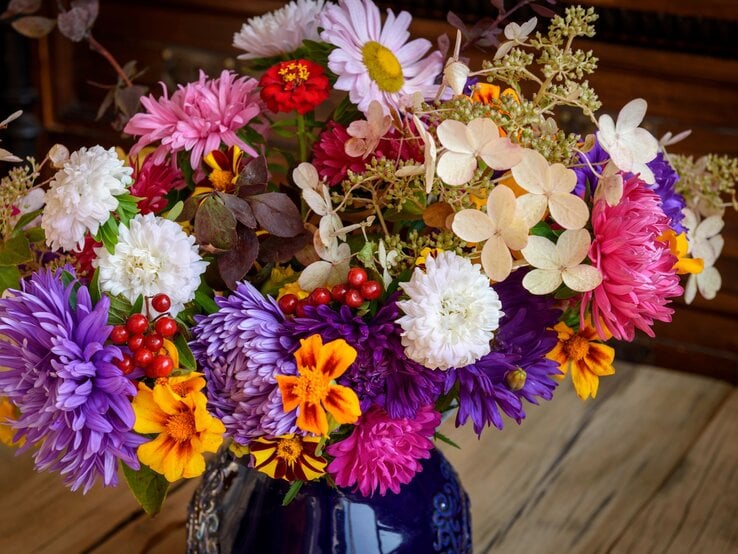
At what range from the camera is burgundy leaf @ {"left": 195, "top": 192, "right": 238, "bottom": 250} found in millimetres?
546

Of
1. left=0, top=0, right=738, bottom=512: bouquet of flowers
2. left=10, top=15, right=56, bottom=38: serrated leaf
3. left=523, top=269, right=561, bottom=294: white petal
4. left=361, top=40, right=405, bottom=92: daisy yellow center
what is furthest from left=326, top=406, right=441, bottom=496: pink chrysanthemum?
left=10, top=15, right=56, bottom=38: serrated leaf

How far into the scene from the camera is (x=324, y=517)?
647mm

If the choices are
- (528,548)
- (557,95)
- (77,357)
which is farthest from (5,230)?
(528,548)

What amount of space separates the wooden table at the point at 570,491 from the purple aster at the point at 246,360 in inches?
12.4

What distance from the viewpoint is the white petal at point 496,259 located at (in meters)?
0.52

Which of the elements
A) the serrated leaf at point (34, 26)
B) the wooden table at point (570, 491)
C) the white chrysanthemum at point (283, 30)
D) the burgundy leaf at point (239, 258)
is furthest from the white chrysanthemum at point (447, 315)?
the serrated leaf at point (34, 26)

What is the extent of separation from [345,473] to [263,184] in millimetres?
182

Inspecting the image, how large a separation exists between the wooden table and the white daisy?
415 mm

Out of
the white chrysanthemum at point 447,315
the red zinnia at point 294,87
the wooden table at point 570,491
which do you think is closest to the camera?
the white chrysanthemum at point 447,315

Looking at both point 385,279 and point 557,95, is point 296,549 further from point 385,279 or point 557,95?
point 557,95

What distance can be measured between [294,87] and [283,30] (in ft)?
0.24

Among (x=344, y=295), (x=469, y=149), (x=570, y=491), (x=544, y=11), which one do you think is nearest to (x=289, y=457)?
(x=344, y=295)

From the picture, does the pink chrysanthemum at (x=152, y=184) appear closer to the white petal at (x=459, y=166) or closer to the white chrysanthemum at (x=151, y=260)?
the white chrysanthemum at (x=151, y=260)

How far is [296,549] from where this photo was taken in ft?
2.13
